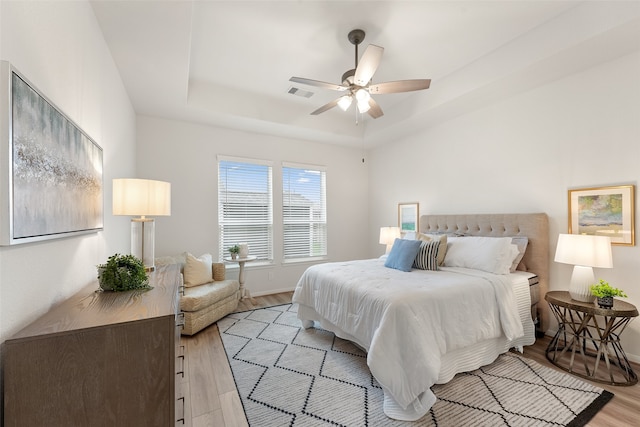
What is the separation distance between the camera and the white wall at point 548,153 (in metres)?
2.52

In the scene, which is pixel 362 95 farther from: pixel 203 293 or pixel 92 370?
pixel 203 293

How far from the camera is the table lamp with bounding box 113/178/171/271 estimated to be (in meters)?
2.03

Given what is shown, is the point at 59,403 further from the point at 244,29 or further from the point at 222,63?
the point at 222,63

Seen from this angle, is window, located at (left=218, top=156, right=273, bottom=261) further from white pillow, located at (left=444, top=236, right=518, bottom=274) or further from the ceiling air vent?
white pillow, located at (left=444, top=236, right=518, bottom=274)

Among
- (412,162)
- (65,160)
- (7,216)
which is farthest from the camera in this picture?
(412,162)

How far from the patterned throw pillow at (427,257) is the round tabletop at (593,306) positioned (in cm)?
104

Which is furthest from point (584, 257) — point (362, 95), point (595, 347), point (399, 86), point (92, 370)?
point (92, 370)

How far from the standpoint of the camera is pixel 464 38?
9.05 feet

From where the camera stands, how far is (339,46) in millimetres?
2859

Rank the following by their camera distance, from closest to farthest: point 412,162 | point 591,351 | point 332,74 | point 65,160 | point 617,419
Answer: point 65,160, point 617,419, point 591,351, point 332,74, point 412,162

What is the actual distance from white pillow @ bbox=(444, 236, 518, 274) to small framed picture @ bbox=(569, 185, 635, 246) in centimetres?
64

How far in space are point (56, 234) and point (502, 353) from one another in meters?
3.45

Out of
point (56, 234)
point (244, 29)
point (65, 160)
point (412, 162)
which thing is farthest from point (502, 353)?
point (244, 29)

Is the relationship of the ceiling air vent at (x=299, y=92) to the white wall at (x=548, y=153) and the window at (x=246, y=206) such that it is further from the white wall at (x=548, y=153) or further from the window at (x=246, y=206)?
the white wall at (x=548, y=153)
